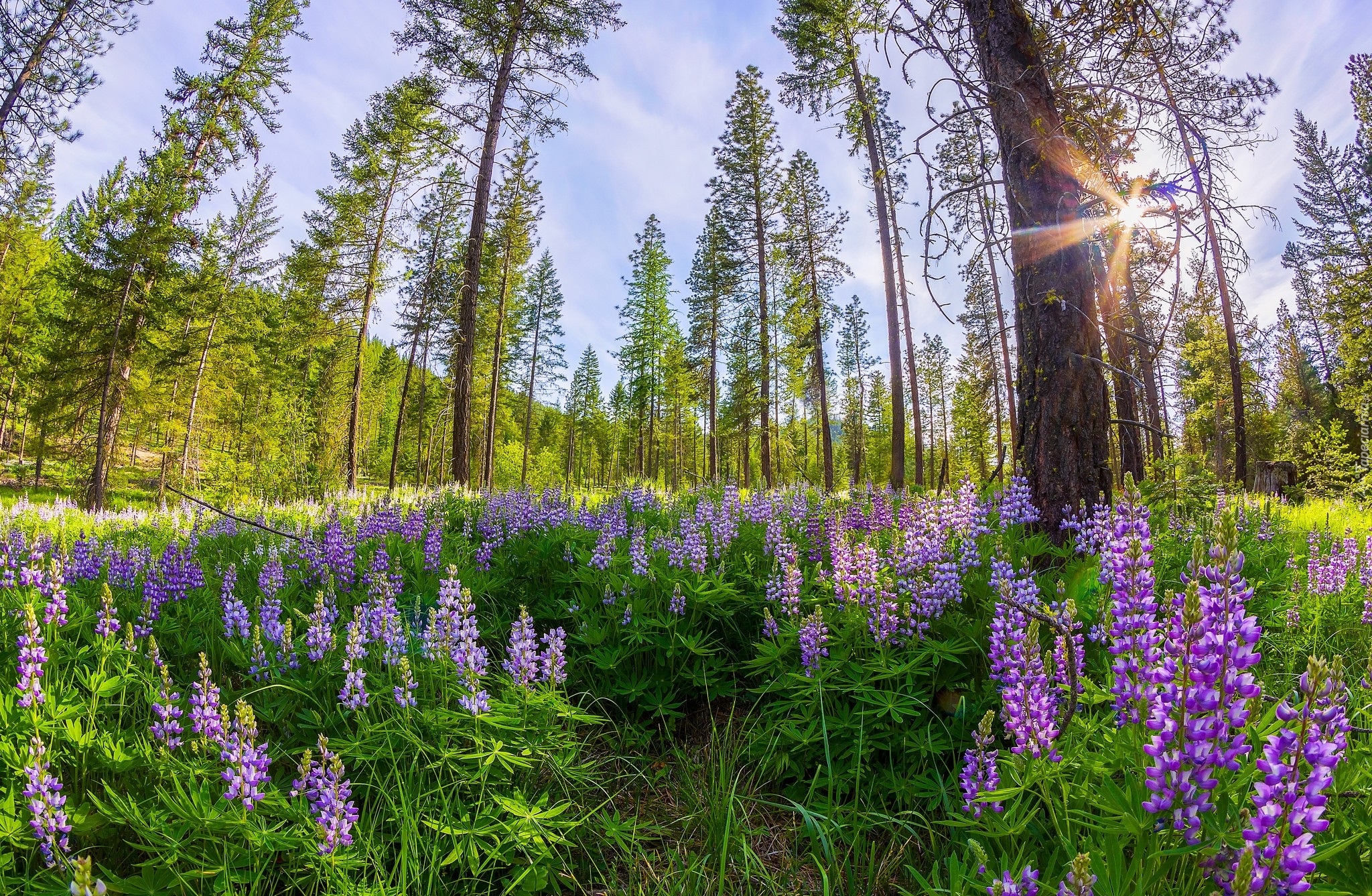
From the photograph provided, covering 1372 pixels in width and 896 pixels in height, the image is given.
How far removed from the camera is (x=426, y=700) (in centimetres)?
283

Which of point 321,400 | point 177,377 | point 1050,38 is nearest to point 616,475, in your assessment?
point 321,400

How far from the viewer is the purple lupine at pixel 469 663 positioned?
2.64 m

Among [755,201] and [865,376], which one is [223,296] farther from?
[865,376]

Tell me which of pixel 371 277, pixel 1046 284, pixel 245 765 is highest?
pixel 371 277

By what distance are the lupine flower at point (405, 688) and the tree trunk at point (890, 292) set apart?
14722 mm

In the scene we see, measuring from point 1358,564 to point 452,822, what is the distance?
22.3ft

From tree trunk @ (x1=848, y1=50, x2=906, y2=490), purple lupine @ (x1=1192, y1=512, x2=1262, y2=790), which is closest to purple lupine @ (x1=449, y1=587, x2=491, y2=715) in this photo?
purple lupine @ (x1=1192, y1=512, x2=1262, y2=790)

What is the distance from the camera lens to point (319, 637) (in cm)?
303

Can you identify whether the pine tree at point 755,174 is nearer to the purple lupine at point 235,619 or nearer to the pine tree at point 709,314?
the pine tree at point 709,314

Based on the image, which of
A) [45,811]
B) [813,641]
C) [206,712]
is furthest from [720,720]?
[45,811]

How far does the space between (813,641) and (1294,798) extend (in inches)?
81.2

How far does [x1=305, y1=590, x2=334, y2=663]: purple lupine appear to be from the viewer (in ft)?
9.84

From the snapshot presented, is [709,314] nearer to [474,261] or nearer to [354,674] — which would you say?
[474,261]

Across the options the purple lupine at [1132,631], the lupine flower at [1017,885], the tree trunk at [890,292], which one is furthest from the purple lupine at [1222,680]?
the tree trunk at [890,292]
